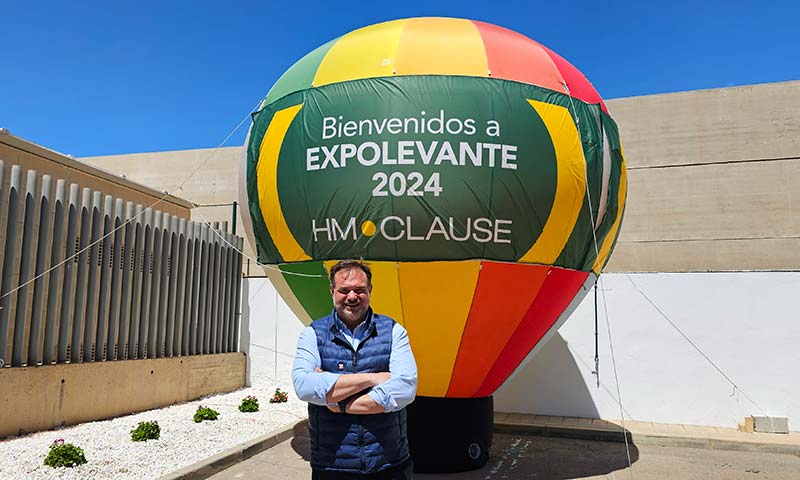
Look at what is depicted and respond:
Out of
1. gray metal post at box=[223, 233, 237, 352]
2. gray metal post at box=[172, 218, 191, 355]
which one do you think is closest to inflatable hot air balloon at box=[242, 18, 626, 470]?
gray metal post at box=[172, 218, 191, 355]

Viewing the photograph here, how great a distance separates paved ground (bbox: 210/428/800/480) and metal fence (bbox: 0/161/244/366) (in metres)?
3.01

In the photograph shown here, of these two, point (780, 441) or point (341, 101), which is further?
point (780, 441)

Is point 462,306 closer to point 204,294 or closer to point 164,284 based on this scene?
point 164,284

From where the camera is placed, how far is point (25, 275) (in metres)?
7.61

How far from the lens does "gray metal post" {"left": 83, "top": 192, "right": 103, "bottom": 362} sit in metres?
8.45

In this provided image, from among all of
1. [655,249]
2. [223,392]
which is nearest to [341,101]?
[223,392]

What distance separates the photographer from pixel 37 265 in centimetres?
784

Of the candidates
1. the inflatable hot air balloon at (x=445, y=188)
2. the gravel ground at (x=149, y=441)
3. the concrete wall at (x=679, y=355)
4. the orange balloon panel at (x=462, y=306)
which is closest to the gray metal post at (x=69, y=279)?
the gravel ground at (x=149, y=441)

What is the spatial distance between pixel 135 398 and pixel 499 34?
7.13 meters

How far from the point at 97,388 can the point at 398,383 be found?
704 centimetres

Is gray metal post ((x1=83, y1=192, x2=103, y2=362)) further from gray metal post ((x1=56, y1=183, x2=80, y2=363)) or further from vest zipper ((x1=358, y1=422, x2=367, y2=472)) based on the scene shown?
vest zipper ((x1=358, y1=422, x2=367, y2=472))

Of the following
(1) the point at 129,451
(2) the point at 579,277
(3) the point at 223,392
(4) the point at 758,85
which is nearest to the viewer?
(2) the point at 579,277

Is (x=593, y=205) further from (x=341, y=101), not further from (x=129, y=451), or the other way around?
(x=129, y=451)

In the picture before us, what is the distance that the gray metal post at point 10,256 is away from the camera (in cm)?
727
